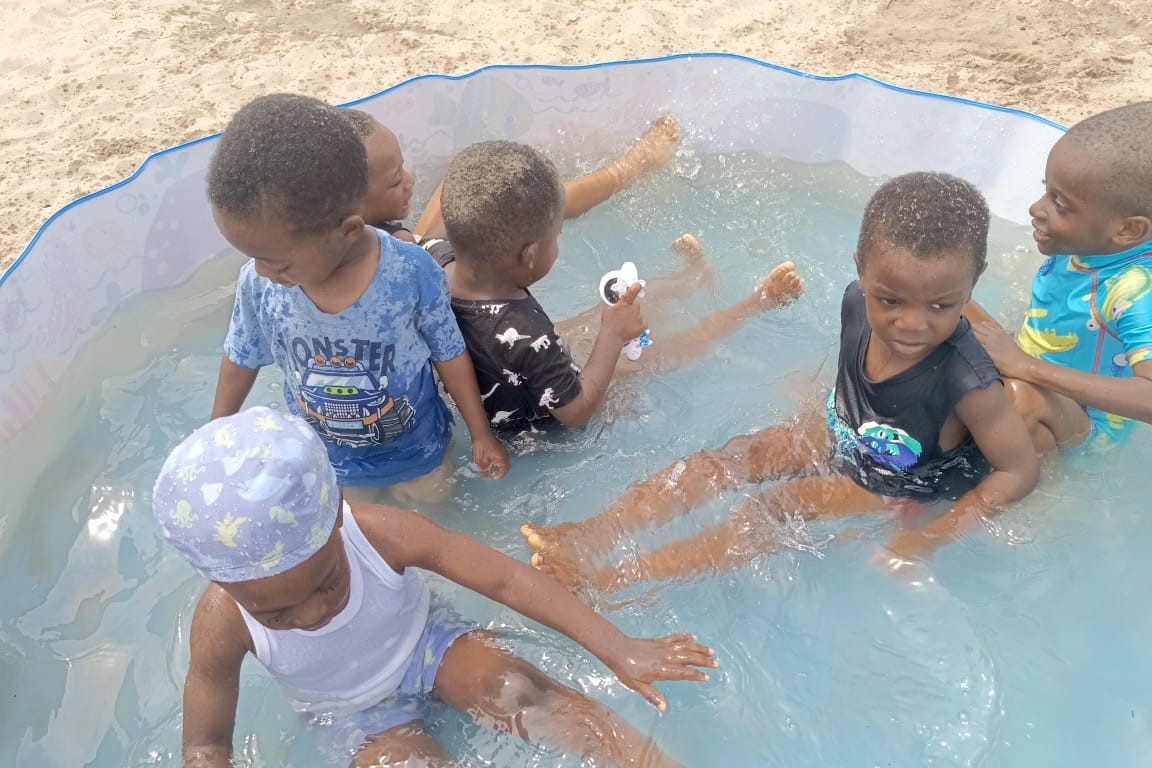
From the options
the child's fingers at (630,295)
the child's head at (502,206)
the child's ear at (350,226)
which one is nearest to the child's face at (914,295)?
the child's fingers at (630,295)

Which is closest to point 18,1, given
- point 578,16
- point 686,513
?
point 578,16

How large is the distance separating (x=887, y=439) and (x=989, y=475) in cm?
29

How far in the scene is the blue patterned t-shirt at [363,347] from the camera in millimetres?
2377

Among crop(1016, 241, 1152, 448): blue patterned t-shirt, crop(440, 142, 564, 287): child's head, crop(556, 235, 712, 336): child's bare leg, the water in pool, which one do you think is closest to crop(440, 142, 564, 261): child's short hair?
crop(440, 142, 564, 287): child's head

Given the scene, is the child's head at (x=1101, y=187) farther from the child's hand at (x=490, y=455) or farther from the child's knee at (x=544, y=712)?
the child's knee at (x=544, y=712)

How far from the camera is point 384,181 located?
2.92 metres

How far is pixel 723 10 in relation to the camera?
18.2 ft

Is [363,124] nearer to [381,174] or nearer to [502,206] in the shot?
[381,174]

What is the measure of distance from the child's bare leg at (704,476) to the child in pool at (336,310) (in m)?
0.40

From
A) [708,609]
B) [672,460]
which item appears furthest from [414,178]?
[708,609]

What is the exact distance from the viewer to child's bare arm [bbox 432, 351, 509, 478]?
260 centimetres

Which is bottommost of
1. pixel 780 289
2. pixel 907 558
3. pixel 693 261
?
pixel 907 558

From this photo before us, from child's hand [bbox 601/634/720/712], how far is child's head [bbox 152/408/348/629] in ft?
2.39

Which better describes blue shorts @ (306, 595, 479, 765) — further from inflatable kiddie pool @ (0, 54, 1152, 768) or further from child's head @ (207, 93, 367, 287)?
child's head @ (207, 93, 367, 287)
